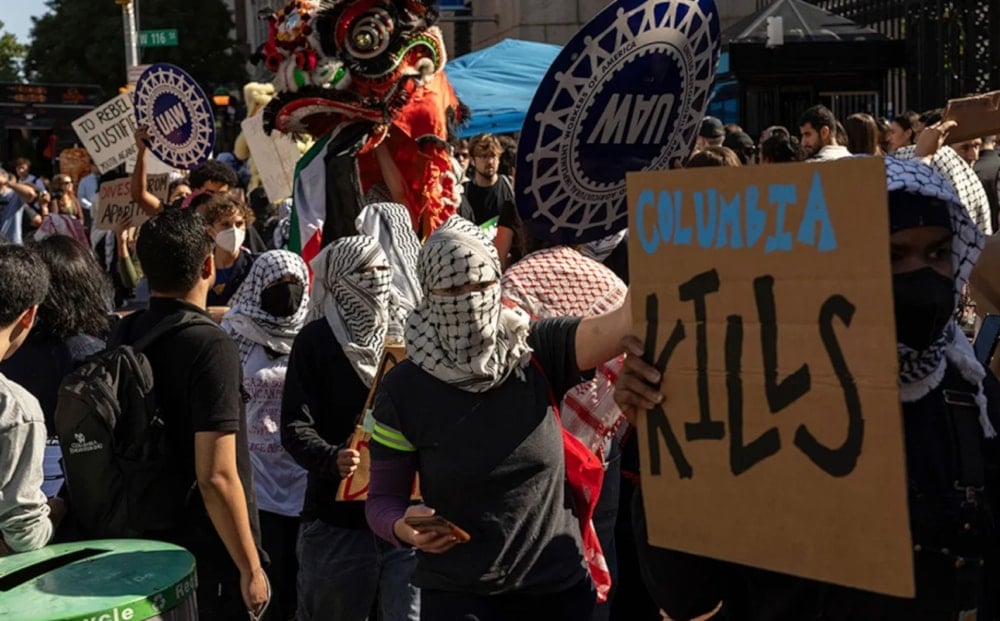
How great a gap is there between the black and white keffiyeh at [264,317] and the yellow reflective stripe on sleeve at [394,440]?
218cm

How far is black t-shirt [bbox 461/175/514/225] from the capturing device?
11.3 meters

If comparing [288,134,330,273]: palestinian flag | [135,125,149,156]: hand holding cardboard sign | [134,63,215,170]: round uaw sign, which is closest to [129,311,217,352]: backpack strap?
[288,134,330,273]: palestinian flag

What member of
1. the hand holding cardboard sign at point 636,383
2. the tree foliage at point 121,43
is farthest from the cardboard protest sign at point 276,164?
the tree foliage at point 121,43

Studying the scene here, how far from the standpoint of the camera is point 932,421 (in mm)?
2836

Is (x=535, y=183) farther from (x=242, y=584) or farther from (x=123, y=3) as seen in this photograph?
(x=123, y=3)

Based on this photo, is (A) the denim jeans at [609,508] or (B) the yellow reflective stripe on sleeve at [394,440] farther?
(A) the denim jeans at [609,508]

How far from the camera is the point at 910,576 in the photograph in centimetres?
239

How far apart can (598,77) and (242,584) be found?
1.82 m

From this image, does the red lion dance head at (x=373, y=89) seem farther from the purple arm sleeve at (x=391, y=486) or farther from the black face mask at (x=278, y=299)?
the purple arm sleeve at (x=391, y=486)

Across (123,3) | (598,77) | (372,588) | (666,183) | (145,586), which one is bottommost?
(372,588)

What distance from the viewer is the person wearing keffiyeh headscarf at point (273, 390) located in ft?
18.7

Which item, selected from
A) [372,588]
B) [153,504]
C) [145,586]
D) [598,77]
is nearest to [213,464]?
[153,504]

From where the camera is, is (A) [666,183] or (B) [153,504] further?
(B) [153,504]

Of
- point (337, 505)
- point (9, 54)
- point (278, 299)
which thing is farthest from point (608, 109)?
point (9, 54)
